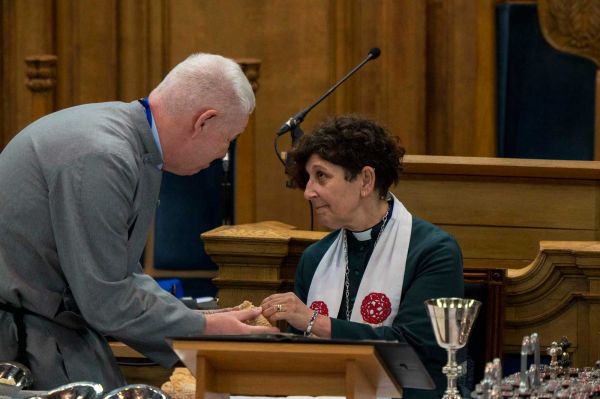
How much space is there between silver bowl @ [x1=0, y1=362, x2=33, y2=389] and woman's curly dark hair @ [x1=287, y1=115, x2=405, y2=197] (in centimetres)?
111

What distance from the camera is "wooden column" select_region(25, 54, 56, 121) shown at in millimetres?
6176

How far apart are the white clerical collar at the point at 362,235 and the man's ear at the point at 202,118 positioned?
76 cm

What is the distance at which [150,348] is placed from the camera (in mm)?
3072

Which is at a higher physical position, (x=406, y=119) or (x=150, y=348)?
(x=406, y=119)

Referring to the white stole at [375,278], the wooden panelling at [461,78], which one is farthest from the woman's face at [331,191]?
the wooden panelling at [461,78]

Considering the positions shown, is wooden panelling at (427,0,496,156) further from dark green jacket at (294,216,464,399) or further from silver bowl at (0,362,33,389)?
silver bowl at (0,362,33,389)

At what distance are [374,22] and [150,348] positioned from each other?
13.1ft

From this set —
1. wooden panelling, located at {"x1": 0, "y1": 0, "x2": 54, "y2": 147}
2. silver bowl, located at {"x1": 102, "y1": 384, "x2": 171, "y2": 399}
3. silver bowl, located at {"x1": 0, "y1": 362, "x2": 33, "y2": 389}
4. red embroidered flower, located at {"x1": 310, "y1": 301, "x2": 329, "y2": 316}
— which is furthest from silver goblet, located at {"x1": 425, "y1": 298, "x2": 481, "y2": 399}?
wooden panelling, located at {"x1": 0, "y1": 0, "x2": 54, "y2": 147}

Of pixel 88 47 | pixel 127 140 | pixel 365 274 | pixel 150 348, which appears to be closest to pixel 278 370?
pixel 150 348

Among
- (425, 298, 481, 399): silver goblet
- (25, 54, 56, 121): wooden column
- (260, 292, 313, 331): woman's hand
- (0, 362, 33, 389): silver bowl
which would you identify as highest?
(25, 54, 56, 121): wooden column

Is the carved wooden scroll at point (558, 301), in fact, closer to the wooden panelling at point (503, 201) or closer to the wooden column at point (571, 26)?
the wooden panelling at point (503, 201)

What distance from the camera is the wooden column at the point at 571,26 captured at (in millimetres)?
6406

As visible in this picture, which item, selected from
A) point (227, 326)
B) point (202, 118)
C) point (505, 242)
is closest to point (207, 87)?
point (202, 118)

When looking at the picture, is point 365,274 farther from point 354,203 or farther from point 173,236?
point 173,236
